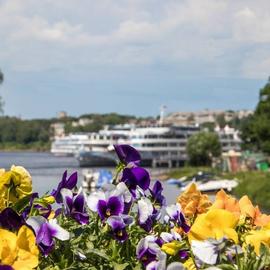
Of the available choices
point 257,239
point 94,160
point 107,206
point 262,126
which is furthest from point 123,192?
point 94,160

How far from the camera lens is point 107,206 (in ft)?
8.77

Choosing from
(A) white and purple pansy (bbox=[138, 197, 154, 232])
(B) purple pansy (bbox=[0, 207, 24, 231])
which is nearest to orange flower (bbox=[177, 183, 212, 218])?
(A) white and purple pansy (bbox=[138, 197, 154, 232])

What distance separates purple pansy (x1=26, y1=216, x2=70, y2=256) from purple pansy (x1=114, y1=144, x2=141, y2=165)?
0.52 metres

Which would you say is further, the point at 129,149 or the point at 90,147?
the point at 90,147

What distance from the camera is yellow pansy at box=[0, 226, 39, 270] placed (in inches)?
82.4

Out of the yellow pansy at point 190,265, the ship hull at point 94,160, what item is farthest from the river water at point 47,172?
the ship hull at point 94,160

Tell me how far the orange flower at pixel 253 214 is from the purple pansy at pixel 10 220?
0.88 meters

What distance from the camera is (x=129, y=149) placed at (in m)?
2.88

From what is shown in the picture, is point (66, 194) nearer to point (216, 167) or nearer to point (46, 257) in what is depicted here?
point (46, 257)

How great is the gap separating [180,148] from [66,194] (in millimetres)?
120327

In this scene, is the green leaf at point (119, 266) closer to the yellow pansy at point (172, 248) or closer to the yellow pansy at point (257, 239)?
the yellow pansy at point (172, 248)

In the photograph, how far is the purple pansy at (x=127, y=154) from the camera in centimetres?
286

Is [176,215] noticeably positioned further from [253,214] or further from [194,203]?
[253,214]

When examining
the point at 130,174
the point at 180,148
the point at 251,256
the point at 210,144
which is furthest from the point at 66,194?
the point at 180,148
